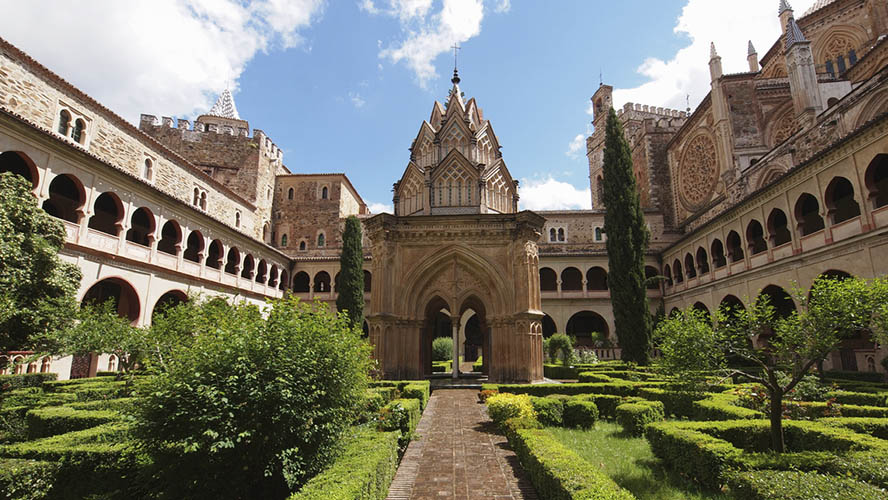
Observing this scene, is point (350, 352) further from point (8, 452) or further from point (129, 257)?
point (129, 257)

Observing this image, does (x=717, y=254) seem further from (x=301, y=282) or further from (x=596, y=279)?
→ (x=301, y=282)

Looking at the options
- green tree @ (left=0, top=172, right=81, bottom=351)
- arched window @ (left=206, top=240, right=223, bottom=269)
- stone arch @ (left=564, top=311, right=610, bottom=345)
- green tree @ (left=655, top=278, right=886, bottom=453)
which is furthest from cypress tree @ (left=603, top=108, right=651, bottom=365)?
arched window @ (left=206, top=240, right=223, bottom=269)

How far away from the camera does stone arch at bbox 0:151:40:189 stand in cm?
1553

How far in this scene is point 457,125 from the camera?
65.1 feet

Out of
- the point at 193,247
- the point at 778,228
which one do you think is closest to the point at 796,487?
the point at 778,228

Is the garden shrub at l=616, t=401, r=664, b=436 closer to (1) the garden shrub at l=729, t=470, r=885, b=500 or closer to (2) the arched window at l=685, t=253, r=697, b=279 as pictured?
(1) the garden shrub at l=729, t=470, r=885, b=500

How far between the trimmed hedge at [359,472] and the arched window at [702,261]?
2882cm

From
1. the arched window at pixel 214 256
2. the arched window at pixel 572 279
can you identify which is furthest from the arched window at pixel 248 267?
the arched window at pixel 572 279

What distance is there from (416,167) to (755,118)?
25741mm

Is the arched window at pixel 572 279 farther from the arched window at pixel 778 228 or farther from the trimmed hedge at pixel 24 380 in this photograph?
the trimmed hedge at pixel 24 380

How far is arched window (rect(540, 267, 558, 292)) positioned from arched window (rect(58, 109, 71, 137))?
31767mm

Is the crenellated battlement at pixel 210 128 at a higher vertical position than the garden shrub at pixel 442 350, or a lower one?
higher

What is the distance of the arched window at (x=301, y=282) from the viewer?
37188 mm

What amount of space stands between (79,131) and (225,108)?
21.7 meters
